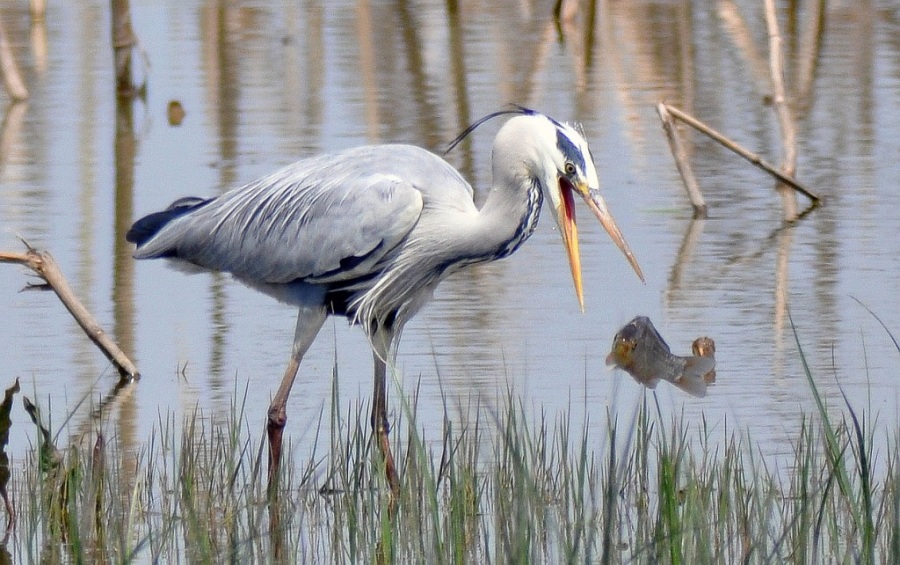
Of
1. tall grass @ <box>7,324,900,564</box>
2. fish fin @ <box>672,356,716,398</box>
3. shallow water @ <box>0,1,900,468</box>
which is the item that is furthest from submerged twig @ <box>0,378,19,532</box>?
fish fin @ <box>672,356,716,398</box>

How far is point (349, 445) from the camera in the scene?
5.14 m

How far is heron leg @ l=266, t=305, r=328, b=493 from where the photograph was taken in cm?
573

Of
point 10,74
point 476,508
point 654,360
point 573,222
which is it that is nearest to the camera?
point 476,508

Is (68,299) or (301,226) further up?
(301,226)

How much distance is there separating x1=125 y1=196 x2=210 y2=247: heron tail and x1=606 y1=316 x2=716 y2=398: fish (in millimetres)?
1580

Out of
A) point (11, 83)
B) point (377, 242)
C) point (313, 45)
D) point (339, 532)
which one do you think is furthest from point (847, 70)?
point (339, 532)

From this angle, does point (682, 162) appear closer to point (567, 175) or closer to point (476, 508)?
point (567, 175)

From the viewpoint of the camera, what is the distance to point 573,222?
5.42m

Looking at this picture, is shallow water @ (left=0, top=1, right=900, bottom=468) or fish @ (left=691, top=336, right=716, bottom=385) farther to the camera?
shallow water @ (left=0, top=1, right=900, bottom=468)

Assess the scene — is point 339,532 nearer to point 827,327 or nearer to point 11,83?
point 827,327

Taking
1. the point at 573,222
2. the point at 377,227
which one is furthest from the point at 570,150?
the point at 377,227

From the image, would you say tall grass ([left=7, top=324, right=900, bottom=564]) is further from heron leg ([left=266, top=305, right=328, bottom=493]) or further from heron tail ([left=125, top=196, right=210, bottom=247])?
heron tail ([left=125, top=196, right=210, bottom=247])

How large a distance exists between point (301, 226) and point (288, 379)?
20.3 inches

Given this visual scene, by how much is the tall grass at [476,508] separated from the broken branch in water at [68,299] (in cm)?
110
